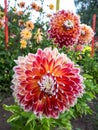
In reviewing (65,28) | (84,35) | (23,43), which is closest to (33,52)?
(23,43)

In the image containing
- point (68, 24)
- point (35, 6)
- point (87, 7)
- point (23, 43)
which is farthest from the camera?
point (87, 7)

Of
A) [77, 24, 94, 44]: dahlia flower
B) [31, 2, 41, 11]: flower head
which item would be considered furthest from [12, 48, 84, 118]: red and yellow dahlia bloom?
Answer: [31, 2, 41, 11]: flower head

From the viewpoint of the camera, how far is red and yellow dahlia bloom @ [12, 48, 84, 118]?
2293 mm

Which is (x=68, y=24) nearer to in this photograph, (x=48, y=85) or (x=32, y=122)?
(x=32, y=122)

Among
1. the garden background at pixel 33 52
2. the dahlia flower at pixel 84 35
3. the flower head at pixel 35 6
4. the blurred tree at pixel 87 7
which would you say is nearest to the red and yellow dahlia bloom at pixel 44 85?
the garden background at pixel 33 52

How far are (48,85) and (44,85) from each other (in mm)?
25

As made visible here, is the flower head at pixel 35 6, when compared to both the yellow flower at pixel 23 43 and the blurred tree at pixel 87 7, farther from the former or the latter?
the blurred tree at pixel 87 7

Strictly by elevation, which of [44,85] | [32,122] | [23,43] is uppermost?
[23,43]

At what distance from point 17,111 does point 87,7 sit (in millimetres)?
25046

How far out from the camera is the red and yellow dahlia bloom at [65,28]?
11.6 feet

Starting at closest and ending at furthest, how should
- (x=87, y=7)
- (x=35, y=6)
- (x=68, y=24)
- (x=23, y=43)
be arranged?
(x=68, y=24)
(x=23, y=43)
(x=35, y=6)
(x=87, y=7)

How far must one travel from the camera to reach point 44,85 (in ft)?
7.41

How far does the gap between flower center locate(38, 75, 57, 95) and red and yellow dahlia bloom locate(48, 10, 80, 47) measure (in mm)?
1311

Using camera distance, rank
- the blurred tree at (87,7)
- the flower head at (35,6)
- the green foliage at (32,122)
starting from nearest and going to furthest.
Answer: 1. the green foliage at (32,122)
2. the flower head at (35,6)
3. the blurred tree at (87,7)
